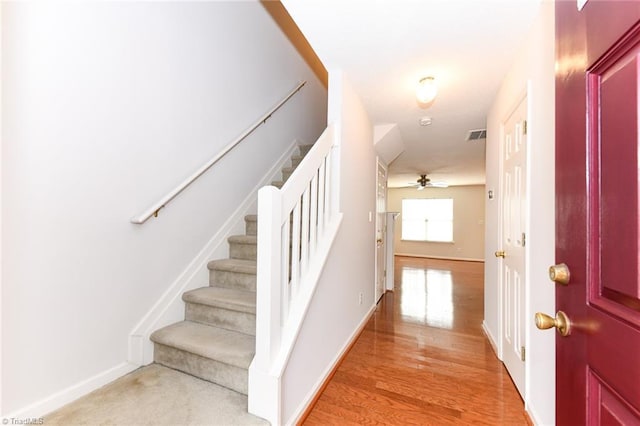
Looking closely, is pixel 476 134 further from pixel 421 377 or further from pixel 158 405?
pixel 158 405

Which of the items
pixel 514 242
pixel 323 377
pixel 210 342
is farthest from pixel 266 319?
pixel 514 242

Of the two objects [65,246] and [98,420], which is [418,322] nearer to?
[98,420]

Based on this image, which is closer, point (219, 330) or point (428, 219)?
point (219, 330)

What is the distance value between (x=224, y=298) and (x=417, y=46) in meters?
2.23

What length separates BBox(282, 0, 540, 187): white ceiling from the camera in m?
1.44

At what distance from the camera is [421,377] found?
1.96m

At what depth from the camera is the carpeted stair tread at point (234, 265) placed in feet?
A: 6.64

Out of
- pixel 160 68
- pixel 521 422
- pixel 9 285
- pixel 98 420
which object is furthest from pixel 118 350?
pixel 521 422

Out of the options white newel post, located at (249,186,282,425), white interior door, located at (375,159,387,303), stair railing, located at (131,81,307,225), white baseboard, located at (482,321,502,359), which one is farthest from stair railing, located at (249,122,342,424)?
white interior door, located at (375,159,387,303)

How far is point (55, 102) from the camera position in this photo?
1.31 meters

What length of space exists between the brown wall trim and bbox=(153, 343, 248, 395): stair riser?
10.9ft

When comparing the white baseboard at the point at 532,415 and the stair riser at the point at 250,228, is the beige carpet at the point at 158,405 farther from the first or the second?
the white baseboard at the point at 532,415

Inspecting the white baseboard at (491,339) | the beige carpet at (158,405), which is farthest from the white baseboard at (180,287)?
the white baseboard at (491,339)

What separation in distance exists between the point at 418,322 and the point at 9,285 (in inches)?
134
